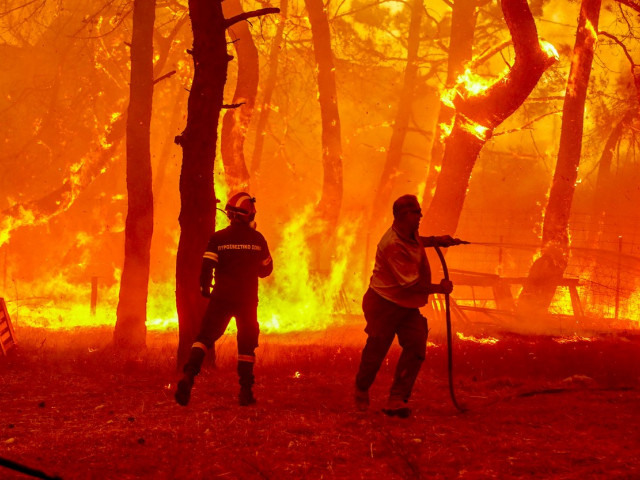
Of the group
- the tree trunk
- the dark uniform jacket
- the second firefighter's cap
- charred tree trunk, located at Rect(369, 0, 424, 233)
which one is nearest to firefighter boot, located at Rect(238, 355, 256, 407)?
the dark uniform jacket

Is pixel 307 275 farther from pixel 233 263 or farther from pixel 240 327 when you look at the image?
pixel 233 263

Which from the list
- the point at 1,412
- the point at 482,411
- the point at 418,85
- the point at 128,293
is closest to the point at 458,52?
the point at 418,85

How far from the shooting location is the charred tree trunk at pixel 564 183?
18.5 metres

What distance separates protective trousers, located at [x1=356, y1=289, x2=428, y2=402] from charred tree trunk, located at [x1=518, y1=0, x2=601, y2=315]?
11.7 m

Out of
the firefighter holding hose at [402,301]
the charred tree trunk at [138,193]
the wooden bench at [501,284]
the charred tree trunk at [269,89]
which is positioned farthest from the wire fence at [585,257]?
the firefighter holding hose at [402,301]

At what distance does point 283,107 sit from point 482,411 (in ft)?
71.5

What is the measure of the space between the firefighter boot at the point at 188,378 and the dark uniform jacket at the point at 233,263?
1.95 ft

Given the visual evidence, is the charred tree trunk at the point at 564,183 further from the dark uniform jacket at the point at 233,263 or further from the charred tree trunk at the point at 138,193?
the dark uniform jacket at the point at 233,263

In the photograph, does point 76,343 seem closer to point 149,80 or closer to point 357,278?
point 149,80

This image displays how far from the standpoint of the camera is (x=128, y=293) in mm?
12430

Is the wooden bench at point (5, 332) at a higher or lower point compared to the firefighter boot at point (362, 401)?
higher

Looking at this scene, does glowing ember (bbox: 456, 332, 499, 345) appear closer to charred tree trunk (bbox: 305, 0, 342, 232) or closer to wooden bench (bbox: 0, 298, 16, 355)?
charred tree trunk (bbox: 305, 0, 342, 232)

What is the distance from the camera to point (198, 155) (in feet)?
31.0

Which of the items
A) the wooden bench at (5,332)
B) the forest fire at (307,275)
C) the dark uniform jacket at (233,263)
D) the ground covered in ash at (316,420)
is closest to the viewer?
the ground covered in ash at (316,420)
